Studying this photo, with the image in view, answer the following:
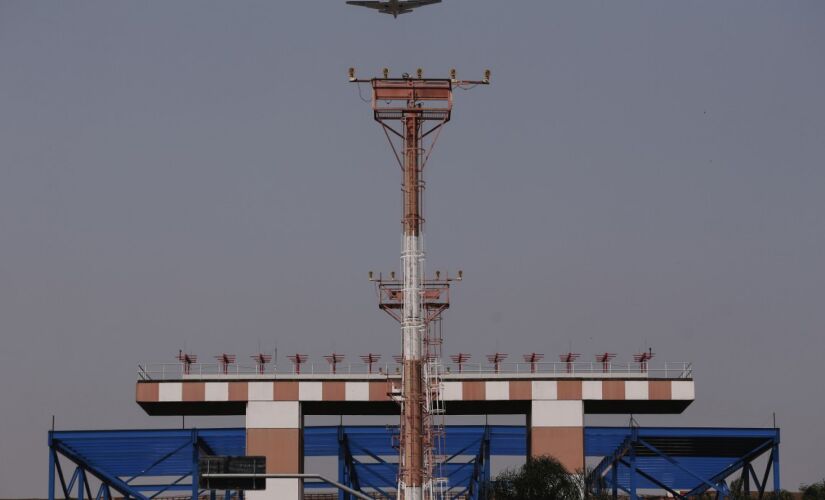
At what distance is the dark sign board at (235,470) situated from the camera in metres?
70.2

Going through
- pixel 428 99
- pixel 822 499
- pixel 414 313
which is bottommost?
pixel 822 499

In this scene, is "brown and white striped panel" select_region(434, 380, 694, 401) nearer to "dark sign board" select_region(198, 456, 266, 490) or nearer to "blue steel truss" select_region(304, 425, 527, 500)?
"blue steel truss" select_region(304, 425, 527, 500)

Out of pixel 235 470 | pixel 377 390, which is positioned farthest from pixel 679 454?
pixel 235 470

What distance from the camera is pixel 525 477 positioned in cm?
9881

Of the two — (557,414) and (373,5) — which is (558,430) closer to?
(557,414)

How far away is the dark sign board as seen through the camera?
70.2 metres

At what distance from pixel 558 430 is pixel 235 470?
148 ft

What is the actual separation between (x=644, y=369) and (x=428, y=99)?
1398 inches

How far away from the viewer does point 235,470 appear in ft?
236

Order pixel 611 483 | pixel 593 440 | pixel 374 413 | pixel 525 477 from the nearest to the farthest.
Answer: pixel 525 477 → pixel 611 483 → pixel 593 440 → pixel 374 413

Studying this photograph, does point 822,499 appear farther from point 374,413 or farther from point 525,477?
point 374,413

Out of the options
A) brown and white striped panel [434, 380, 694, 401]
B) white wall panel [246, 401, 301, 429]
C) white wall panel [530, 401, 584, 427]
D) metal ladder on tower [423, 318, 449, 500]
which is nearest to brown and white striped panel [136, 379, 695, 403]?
brown and white striped panel [434, 380, 694, 401]

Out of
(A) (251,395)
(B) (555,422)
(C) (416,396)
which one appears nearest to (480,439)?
(B) (555,422)

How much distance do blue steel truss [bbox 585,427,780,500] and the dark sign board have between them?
121 ft
